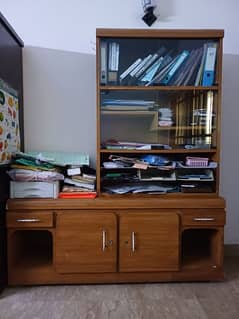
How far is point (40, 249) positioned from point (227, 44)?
2.27 metres

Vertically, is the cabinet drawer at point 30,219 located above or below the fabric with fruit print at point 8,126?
below

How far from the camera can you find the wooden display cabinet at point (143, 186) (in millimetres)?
1782

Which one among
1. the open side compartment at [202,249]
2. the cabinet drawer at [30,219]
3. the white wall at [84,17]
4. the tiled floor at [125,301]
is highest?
the white wall at [84,17]

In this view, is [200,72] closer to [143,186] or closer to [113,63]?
[113,63]

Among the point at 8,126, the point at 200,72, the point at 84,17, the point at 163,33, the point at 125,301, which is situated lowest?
the point at 125,301

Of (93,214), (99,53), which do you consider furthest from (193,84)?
(93,214)

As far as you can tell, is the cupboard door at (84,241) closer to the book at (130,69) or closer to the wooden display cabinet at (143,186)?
the wooden display cabinet at (143,186)

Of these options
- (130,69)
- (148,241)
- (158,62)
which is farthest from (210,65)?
(148,241)

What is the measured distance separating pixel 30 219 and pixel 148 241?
2.60ft

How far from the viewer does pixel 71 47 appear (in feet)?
7.09

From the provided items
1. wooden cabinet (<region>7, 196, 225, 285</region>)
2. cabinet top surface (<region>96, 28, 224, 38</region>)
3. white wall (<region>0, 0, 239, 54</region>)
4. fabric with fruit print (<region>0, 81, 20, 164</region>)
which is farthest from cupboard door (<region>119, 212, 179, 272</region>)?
white wall (<region>0, 0, 239, 54</region>)

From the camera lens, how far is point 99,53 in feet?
6.11

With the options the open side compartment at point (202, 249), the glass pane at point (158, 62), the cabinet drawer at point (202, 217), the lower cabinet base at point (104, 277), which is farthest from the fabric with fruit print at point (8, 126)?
the open side compartment at point (202, 249)

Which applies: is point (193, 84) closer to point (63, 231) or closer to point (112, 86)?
point (112, 86)
